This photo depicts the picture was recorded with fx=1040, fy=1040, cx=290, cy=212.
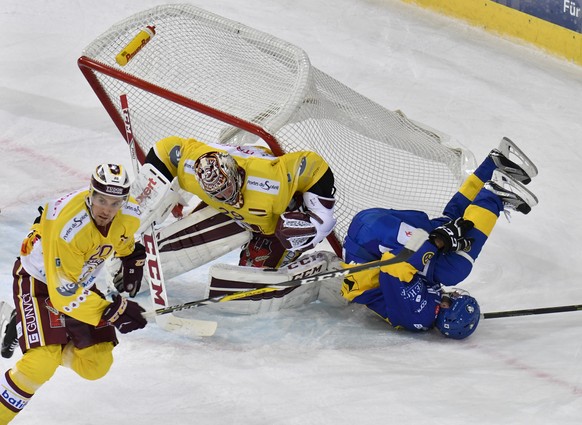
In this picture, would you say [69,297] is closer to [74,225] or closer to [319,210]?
[74,225]

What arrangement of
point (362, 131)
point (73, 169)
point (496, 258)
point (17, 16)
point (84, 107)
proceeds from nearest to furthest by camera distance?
point (362, 131) → point (496, 258) → point (73, 169) → point (84, 107) → point (17, 16)

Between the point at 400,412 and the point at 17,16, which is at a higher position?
the point at 400,412

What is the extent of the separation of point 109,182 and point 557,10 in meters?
4.40

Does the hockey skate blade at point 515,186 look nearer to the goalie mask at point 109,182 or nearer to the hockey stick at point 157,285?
the hockey stick at point 157,285

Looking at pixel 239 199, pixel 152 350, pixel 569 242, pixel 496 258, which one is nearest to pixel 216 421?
pixel 152 350

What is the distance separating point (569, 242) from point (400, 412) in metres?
2.04

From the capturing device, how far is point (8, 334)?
3.55 m

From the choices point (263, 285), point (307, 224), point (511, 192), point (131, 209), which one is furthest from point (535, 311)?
point (131, 209)

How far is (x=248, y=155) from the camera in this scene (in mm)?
4438

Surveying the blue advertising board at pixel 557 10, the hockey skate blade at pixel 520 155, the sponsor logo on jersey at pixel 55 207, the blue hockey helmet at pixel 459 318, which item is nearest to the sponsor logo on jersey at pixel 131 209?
the sponsor logo on jersey at pixel 55 207

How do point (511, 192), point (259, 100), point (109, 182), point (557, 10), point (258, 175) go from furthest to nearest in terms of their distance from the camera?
point (557, 10)
point (259, 100)
point (511, 192)
point (258, 175)
point (109, 182)

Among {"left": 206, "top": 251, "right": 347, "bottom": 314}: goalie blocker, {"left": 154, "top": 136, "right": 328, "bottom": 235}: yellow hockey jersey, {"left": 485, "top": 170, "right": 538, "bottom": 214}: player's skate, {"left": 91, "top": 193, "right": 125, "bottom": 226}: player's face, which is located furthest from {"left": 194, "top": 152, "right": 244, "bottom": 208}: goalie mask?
{"left": 485, "top": 170, "right": 538, "bottom": 214}: player's skate

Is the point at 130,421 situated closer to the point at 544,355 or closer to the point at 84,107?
the point at 544,355

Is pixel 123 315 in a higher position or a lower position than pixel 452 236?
lower
